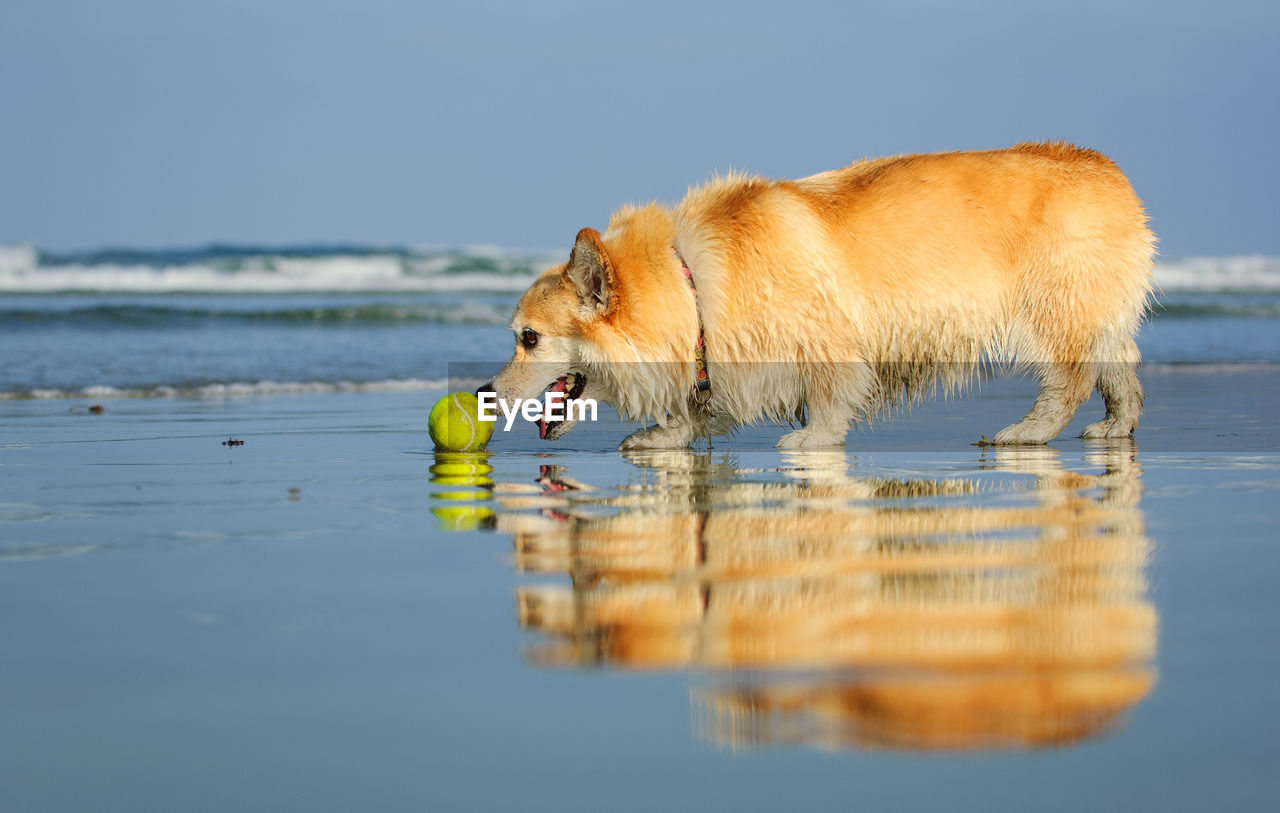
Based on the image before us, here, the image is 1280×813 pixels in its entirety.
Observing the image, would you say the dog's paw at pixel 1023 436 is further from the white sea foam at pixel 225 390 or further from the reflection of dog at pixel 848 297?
the white sea foam at pixel 225 390

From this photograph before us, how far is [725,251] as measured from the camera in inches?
189

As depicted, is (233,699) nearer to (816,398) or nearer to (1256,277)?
(816,398)

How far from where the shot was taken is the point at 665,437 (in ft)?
17.0

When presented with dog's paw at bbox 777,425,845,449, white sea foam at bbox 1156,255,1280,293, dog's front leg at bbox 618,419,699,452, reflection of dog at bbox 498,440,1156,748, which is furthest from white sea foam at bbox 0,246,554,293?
reflection of dog at bbox 498,440,1156,748

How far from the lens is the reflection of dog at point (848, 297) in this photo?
→ 4793 millimetres

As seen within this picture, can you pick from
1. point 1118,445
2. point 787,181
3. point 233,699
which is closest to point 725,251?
point 787,181

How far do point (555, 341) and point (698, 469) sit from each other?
2.83 ft

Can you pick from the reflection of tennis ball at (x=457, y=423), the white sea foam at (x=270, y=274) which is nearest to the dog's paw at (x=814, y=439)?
the reflection of tennis ball at (x=457, y=423)

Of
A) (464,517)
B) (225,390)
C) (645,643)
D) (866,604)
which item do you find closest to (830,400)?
(464,517)

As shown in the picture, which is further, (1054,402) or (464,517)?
(1054,402)

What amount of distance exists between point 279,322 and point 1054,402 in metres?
12.0

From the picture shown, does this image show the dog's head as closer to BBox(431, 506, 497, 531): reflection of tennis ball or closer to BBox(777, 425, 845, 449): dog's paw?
BBox(777, 425, 845, 449): dog's paw

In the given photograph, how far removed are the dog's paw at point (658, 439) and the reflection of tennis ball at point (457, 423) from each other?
608 mm

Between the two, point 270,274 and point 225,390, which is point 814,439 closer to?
point 225,390
